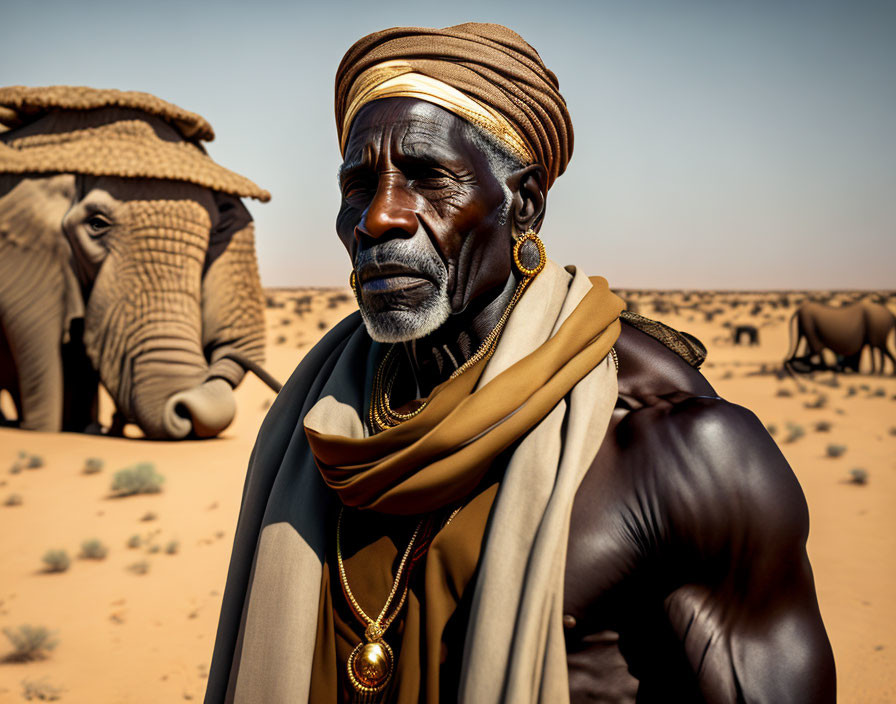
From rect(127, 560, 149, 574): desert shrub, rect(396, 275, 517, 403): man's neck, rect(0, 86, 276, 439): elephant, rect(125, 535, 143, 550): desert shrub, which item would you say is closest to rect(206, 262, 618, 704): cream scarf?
rect(396, 275, 517, 403): man's neck

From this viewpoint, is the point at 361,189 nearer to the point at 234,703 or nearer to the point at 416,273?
the point at 416,273

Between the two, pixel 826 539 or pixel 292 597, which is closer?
pixel 292 597

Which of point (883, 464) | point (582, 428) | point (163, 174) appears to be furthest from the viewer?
point (883, 464)

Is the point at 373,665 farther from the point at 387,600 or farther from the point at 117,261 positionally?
the point at 117,261

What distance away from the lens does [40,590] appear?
5.48 m

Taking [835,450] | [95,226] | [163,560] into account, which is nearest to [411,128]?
[163,560]

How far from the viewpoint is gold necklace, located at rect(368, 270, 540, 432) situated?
177 centimetres

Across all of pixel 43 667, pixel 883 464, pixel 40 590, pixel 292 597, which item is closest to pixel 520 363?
pixel 292 597

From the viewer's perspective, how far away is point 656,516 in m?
1.45

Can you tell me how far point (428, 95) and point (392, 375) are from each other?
0.71 metres

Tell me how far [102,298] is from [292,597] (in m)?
7.33

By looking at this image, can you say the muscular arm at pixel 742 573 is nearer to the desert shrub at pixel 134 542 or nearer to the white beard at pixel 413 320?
the white beard at pixel 413 320

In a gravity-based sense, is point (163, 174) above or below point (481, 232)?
above

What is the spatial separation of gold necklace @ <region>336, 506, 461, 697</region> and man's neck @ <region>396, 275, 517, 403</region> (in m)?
0.38
